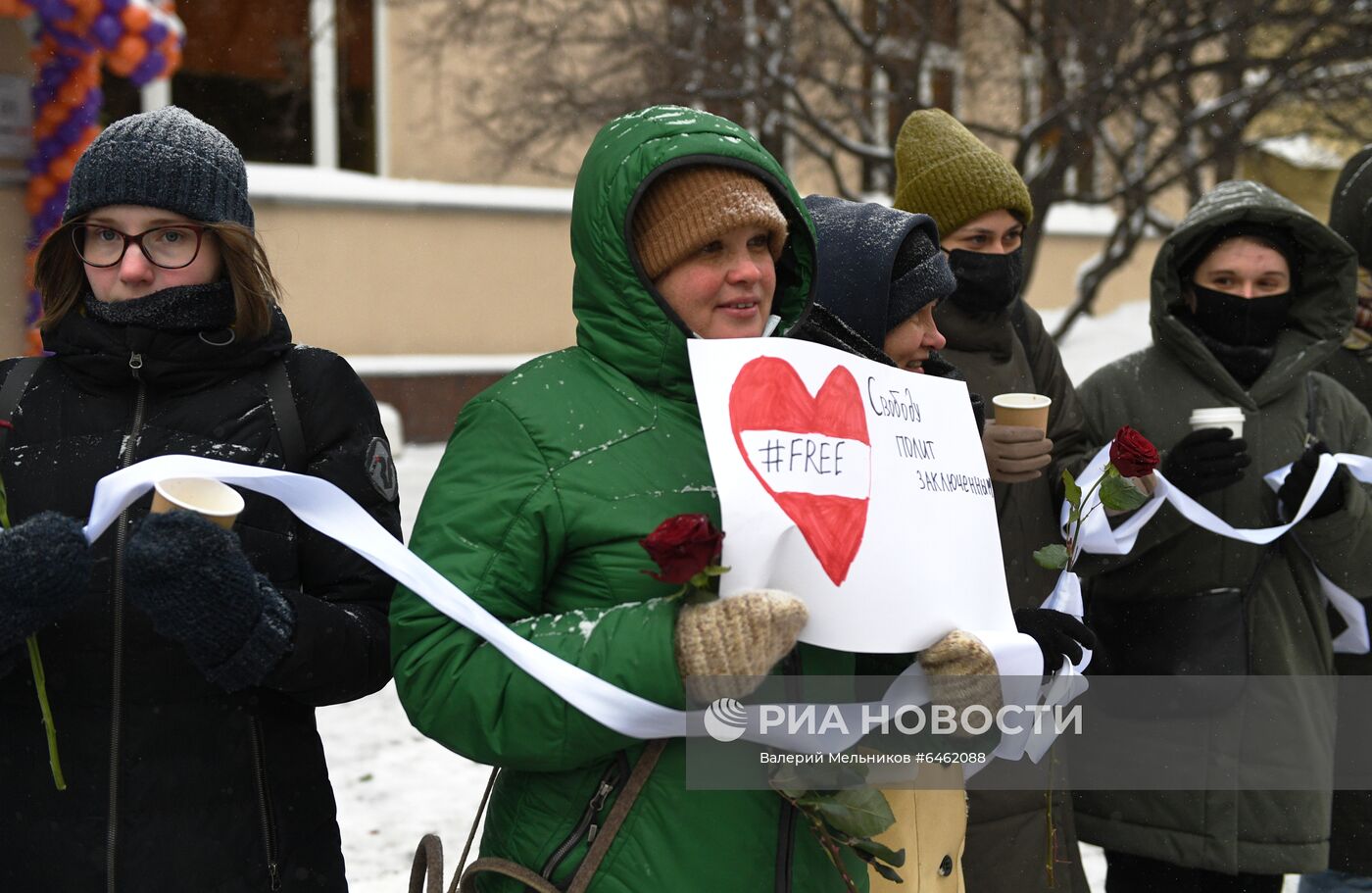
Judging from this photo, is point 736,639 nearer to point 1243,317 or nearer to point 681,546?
point 681,546

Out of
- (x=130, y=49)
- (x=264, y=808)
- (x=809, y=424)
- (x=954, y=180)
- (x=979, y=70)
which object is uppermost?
(x=979, y=70)

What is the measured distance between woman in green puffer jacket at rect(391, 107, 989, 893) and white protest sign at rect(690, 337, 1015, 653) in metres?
0.11

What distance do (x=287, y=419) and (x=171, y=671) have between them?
423mm

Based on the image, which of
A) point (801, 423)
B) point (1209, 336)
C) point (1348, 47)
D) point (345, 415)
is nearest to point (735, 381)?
point (801, 423)

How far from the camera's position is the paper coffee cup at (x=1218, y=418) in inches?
121

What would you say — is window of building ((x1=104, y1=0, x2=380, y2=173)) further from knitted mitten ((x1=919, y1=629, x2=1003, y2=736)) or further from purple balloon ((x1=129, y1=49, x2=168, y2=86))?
knitted mitten ((x1=919, y1=629, x2=1003, y2=736))

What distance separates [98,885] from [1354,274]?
3031 mm

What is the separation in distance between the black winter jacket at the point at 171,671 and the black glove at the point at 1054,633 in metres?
1.04

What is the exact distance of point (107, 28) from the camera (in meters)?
8.46

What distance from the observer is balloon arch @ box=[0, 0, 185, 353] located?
27.1ft

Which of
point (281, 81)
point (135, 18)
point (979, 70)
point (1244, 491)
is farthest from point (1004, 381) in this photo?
point (281, 81)

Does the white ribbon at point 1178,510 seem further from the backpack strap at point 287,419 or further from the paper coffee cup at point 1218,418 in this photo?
the backpack strap at point 287,419

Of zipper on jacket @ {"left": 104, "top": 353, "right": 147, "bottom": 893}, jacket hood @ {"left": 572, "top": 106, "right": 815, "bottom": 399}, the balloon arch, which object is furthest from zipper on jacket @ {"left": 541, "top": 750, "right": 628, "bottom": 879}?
the balloon arch

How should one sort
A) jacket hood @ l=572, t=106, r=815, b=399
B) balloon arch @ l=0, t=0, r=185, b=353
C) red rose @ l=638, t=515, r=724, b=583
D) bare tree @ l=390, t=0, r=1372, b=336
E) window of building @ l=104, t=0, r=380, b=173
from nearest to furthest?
1. red rose @ l=638, t=515, r=724, b=583
2. jacket hood @ l=572, t=106, r=815, b=399
3. balloon arch @ l=0, t=0, r=185, b=353
4. bare tree @ l=390, t=0, r=1372, b=336
5. window of building @ l=104, t=0, r=380, b=173
